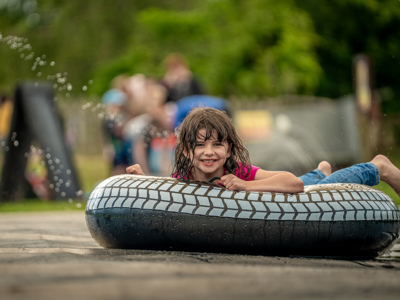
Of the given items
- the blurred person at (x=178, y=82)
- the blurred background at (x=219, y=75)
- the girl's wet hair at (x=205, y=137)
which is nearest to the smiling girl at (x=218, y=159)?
the girl's wet hair at (x=205, y=137)

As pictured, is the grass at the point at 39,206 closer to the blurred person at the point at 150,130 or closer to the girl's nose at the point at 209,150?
the blurred person at the point at 150,130

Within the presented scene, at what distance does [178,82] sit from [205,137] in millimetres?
6383

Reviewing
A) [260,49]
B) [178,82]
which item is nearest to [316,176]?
[178,82]

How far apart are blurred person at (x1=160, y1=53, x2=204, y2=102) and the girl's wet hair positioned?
5.98 metres

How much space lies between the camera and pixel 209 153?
371 cm

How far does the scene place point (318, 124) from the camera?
1203 cm

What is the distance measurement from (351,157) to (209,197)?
340 inches

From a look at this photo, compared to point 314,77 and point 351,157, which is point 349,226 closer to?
point 351,157

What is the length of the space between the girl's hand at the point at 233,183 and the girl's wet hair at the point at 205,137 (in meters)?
0.24

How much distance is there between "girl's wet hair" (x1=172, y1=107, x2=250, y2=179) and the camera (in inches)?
147

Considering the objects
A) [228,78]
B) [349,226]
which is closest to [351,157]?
[228,78]

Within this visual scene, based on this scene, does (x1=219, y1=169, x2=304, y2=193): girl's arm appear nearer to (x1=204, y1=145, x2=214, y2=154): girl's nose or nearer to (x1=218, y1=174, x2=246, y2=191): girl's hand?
(x1=218, y1=174, x2=246, y2=191): girl's hand

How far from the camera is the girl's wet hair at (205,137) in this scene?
3736 mm

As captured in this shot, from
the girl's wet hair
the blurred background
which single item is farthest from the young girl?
the blurred background
